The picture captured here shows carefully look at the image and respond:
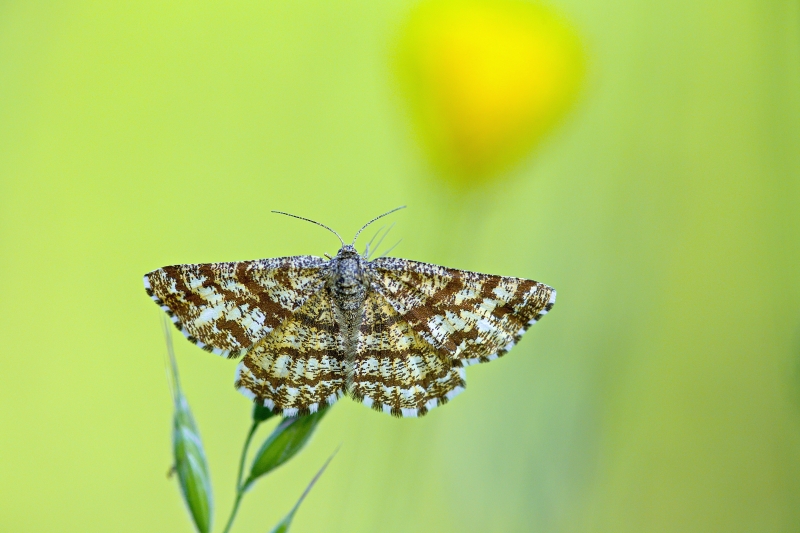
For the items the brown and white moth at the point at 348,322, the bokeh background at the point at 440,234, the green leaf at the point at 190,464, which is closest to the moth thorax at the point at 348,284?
the brown and white moth at the point at 348,322

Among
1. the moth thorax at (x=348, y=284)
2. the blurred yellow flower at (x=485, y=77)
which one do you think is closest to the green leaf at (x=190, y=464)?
the moth thorax at (x=348, y=284)

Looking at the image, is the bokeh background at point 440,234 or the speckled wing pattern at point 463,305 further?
the bokeh background at point 440,234


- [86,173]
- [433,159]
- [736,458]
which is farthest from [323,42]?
[736,458]

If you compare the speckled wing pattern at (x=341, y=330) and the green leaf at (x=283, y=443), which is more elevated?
the speckled wing pattern at (x=341, y=330)

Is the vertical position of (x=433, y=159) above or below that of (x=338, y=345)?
above

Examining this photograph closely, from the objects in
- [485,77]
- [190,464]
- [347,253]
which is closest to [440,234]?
[485,77]

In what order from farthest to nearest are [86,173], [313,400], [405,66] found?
[405,66] < [86,173] < [313,400]

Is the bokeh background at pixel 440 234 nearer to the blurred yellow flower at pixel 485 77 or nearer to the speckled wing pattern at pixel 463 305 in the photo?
the blurred yellow flower at pixel 485 77

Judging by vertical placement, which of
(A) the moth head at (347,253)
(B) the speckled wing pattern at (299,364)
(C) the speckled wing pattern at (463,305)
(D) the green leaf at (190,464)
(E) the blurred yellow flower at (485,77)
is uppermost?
(E) the blurred yellow flower at (485,77)

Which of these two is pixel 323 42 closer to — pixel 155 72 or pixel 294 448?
pixel 155 72
